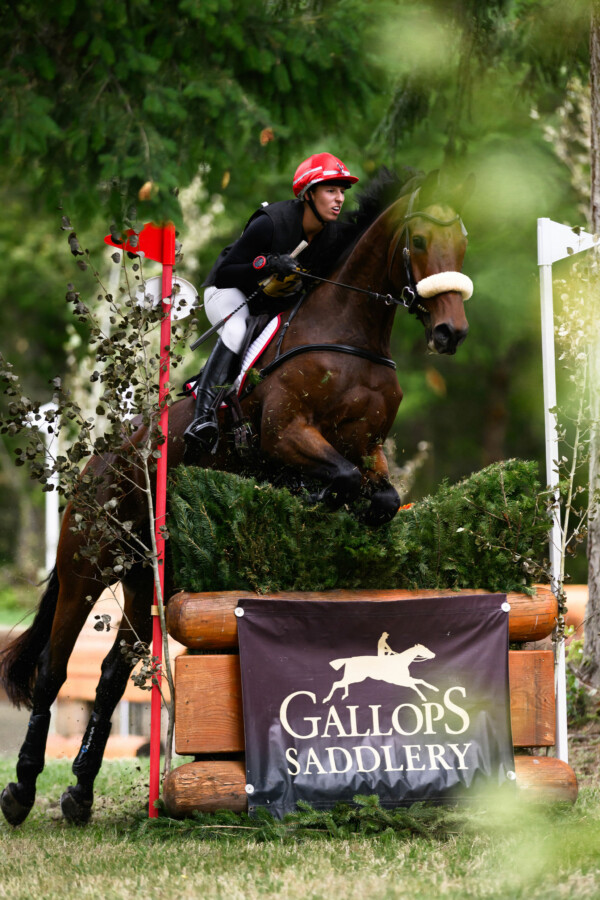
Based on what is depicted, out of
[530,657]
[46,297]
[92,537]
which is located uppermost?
[46,297]

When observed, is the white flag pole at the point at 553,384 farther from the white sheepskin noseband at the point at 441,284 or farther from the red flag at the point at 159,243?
the red flag at the point at 159,243

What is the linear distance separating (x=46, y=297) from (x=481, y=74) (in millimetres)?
13252

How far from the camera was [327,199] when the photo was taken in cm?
517

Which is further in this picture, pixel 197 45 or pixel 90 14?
pixel 197 45

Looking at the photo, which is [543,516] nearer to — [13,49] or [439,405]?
[13,49]

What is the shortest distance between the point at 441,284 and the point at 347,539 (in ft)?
3.77

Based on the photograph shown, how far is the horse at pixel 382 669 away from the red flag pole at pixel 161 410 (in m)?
0.78

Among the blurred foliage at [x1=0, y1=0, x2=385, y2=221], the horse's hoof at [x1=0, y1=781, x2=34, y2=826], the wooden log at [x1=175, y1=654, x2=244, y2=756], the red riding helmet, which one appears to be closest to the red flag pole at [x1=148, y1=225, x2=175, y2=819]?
the wooden log at [x1=175, y1=654, x2=244, y2=756]

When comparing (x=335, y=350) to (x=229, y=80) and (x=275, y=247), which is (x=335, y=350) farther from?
(x=229, y=80)

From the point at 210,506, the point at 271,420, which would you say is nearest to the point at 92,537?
the point at 210,506

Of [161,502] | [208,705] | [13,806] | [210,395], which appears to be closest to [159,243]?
[210,395]

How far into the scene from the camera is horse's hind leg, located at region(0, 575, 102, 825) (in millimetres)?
5453

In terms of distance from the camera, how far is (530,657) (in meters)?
4.76

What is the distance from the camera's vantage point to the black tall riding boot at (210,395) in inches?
203
